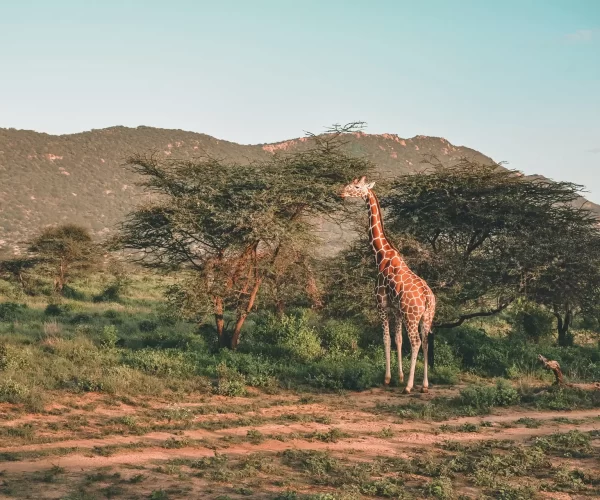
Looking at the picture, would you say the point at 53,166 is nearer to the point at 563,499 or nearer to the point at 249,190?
the point at 249,190

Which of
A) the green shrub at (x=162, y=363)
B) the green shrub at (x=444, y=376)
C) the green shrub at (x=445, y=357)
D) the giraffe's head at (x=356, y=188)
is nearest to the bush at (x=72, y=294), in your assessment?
the green shrub at (x=162, y=363)

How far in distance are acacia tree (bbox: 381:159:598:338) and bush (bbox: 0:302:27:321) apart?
13310 mm

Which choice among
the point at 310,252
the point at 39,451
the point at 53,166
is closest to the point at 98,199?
the point at 53,166

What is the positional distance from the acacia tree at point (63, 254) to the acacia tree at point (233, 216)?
1494 centimetres

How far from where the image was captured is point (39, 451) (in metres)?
8.16

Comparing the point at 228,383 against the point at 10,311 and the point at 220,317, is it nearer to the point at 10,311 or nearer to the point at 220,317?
the point at 220,317

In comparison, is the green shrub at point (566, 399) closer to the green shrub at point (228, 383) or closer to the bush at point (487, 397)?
the bush at point (487, 397)

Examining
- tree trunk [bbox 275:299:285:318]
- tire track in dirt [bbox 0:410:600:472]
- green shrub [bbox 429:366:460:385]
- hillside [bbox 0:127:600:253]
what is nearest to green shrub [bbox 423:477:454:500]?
tire track in dirt [bbox 0:410:600:472]

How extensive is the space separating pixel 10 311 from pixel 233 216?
11.5 meters

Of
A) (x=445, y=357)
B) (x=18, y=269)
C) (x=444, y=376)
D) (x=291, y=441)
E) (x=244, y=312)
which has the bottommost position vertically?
(x=291, y=441)

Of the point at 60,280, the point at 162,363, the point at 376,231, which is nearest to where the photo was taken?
the point at 162,363

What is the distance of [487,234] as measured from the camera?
55.6 ft

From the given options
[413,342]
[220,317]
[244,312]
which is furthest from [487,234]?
[220,317]

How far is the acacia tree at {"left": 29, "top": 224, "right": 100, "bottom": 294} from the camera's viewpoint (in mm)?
30570
